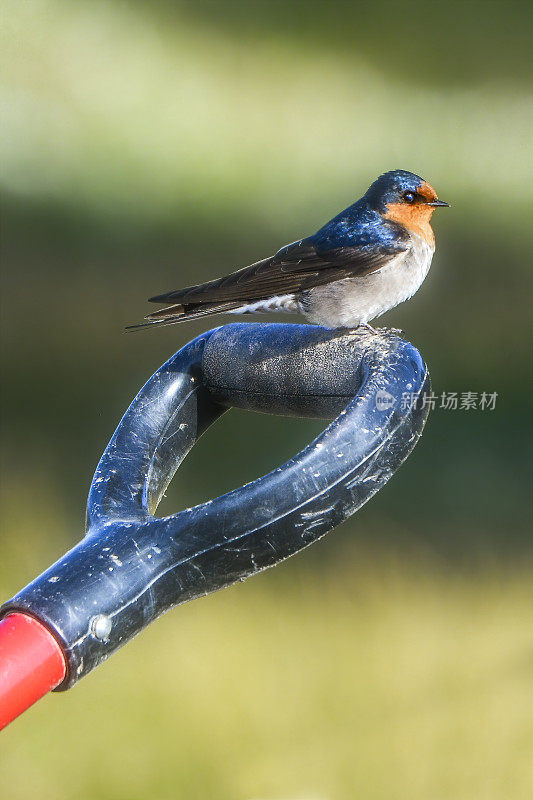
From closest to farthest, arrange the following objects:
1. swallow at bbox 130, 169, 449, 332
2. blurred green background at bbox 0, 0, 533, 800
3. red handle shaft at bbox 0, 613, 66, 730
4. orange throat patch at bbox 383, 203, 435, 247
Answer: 1. red handle shaft at bbox 0, 613, 66, 730
2. swallow at bbox 130, 169, 449, 332
3. orange throat patch at bbox 383, 203, 435, 247
4. blurred green background at bbox 0, 0, 533, 800

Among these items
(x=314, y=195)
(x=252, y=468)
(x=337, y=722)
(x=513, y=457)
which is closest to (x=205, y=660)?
(x=337, y=722)

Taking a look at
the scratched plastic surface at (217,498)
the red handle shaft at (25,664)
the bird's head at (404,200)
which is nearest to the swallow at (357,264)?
the bird's head at (404,200)

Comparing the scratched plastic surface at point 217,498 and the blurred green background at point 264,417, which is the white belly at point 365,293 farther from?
the blurred green background at point 264,417

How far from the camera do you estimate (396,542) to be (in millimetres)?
2432

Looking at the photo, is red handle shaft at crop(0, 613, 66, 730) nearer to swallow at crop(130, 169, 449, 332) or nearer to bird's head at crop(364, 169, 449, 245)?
swallow at crop(130, 169, 449, 332)

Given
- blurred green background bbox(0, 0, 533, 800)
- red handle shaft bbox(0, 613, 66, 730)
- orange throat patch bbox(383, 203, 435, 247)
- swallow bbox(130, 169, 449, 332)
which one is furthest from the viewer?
blurred green background bbox(0, 0, 533, 800)

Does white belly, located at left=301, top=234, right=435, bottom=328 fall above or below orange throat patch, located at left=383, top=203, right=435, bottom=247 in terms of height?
below

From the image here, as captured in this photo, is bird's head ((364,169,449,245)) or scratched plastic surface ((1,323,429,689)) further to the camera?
bird's head ((364,169,449,245))

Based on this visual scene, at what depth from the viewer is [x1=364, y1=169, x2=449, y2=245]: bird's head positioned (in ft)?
4.70

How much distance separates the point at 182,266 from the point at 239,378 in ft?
6.55

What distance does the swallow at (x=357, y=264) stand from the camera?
1.26 m

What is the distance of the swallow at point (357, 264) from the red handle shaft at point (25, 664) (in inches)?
24.5

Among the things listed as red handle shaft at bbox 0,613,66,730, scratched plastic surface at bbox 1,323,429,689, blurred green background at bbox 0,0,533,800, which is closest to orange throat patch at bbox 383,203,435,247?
scratched plastic surface at bbox 1,323,429,689

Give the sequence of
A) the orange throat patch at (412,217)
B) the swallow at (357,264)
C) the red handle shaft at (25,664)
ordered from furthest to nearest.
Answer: the orange throat patch at (412,217), the swallow at (357,264), the red handle shaft at (25,664)
